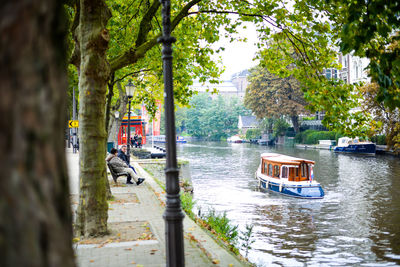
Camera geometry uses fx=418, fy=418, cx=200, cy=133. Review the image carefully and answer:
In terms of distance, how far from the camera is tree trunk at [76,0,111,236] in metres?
7.50

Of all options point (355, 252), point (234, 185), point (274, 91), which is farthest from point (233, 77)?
point (355, 252)

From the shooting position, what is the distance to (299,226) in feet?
44.2

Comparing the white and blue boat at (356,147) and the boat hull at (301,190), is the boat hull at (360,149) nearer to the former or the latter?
the white and blue boat at (356,147)

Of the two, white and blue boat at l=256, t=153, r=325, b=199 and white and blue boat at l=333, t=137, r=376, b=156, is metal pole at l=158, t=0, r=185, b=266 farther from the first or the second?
white and blue boat at l=333, t=137, r=376, b=156

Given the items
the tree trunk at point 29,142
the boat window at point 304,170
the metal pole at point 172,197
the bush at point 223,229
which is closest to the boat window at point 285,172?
the boat window at point 304,170

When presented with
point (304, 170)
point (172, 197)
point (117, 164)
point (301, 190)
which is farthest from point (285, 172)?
point (172, 197)

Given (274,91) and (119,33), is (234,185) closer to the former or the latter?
(119,33)

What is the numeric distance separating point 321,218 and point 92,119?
10035 mm

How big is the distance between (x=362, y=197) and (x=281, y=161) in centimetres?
408

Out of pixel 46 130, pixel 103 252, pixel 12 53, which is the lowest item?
pixel 103 252

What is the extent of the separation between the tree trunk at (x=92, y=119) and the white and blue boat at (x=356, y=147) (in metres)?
38.3

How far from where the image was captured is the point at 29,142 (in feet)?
4.96

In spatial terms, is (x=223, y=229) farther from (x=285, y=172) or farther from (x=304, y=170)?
(x=304, y=170)

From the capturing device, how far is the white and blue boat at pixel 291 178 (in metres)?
18.9
